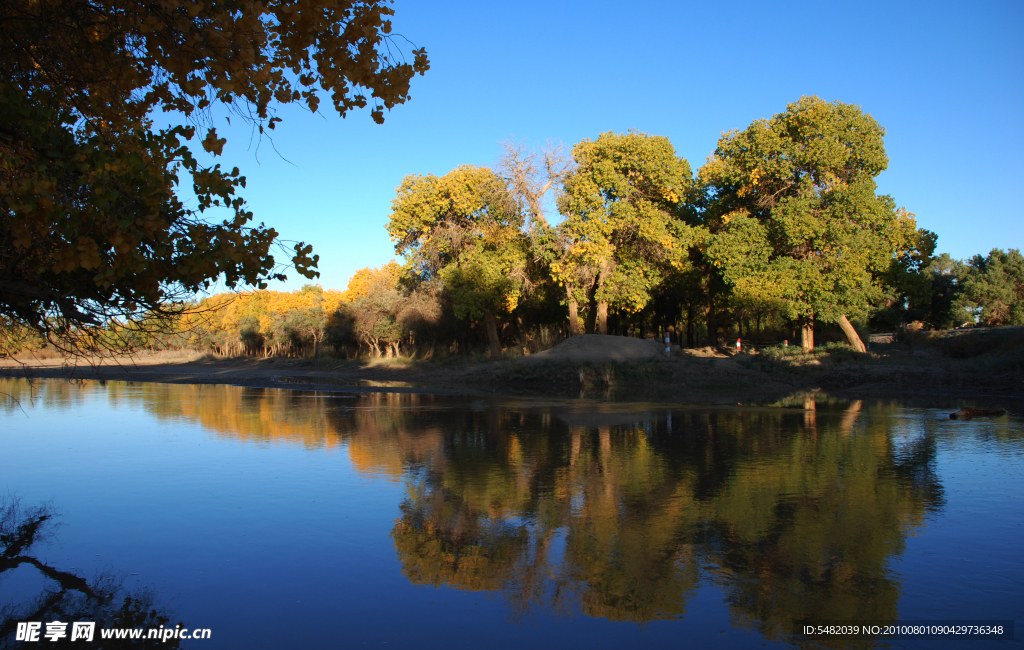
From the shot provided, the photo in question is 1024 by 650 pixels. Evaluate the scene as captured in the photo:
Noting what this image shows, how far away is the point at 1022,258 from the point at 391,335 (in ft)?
149

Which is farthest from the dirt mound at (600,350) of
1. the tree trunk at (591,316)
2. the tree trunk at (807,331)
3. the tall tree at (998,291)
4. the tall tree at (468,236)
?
the tall tree at (998,291)

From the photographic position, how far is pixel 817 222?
94.5ft

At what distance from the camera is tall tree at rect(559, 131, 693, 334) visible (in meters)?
32.2

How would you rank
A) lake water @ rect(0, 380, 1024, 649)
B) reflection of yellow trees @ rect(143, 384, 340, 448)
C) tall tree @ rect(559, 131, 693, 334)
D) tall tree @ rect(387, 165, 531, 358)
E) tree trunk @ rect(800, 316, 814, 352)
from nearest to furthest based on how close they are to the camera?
lake water @ rect(0, 380, 1024, 649) < reflection of yellow trees @ rect(143, 384, 340, 448) < tree trunk @ rect(800, 316, 814, 352) < tall tree @ rect(559, 131, 693, 334) < tall tree @ rect(387, 165, 531, 358)

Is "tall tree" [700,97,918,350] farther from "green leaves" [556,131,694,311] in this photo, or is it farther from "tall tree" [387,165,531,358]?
"tall tree" [387,165,531,358]

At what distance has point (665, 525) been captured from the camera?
20.5ft

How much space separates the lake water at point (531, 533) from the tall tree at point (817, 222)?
18451 millimetres

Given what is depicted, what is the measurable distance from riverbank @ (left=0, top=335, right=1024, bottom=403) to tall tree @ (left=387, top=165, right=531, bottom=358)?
356 cm

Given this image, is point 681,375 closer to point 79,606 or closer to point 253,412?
point 253,412

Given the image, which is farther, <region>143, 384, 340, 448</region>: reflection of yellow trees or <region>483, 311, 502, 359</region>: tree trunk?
<region>483, 311, 502, 359</region>: tree trunk

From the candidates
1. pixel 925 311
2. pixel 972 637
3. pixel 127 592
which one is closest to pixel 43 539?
pixel 127 592

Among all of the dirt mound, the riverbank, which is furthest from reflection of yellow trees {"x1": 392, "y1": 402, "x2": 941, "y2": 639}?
the dirt mound

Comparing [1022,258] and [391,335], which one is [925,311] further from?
[391,335]

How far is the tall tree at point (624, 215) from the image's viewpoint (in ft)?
106
